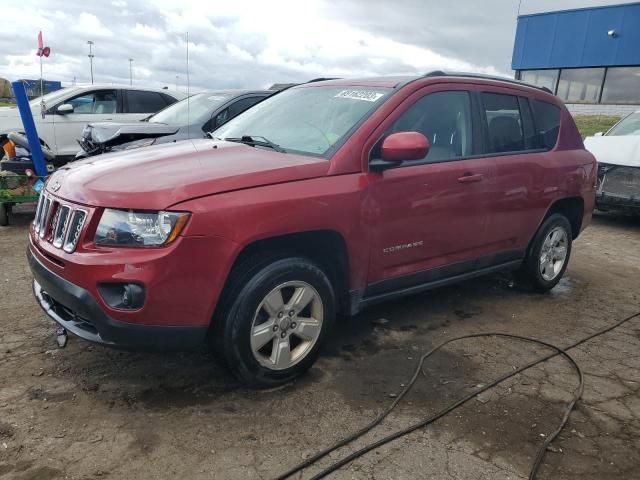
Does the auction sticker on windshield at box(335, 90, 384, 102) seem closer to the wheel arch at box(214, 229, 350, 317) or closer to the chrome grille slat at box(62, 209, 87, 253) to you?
the wheel arch at box(214, 229, 350, 317)

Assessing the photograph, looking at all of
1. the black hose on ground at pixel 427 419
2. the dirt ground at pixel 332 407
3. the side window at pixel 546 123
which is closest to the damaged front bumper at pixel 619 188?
the side window at pixel 546 123

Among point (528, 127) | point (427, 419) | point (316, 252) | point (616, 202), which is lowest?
point (427, 419)

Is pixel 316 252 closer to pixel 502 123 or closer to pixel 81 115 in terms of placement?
pixel 502 123

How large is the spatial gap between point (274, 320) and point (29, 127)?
4992 millimetres

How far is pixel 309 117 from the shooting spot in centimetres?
373

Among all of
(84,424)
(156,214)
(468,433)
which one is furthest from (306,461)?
(156,214)

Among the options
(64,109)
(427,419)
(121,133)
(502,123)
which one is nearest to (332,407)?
(427,419)

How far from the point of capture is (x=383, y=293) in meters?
3.59

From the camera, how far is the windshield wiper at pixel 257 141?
3.45 meters

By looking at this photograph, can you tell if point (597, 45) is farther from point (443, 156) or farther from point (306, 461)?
point (306, 461)

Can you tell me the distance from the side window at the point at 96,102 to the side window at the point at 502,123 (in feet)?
23.3

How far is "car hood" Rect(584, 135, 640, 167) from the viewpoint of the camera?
8.22 metres

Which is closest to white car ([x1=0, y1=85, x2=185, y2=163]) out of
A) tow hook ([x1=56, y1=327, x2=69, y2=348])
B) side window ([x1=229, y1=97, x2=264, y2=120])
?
side window ([x1=229, y1=97, x2=264, y2=120])

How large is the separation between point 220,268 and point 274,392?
0.87 meters
